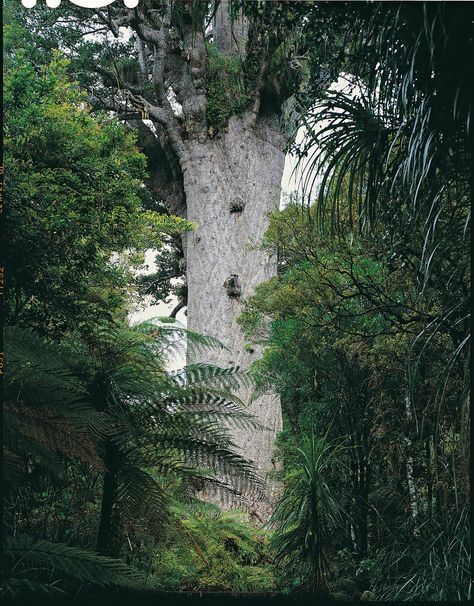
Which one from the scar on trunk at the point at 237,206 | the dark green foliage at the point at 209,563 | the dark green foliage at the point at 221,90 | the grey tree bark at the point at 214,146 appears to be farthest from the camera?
the dark green foliage at the point at 221,90

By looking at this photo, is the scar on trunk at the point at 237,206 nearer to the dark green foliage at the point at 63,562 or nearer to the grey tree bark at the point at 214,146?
the grey tree bark at the point at 214,146

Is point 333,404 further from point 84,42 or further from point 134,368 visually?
point 84,42

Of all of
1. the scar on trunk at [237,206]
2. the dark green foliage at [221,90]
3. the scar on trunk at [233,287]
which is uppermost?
the dark green foliage at [221,90]

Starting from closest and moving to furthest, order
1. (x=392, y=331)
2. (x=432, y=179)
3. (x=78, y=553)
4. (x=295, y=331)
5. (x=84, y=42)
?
1. (x=78, y=553)
2. (x=432, y=179)
3. (x=392, y=331)
4. (x=295, y=331)
5. (x=84, y=42)

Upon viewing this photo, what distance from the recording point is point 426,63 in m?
2.88

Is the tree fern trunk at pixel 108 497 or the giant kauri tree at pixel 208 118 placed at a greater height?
the giant kauri tree at pixel 208 118

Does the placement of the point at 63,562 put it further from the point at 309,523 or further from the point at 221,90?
the point at 221,90

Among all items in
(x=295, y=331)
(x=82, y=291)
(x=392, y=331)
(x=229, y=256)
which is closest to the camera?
(x=82, y=291)

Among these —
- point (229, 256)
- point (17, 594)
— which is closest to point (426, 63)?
point (17, 594)

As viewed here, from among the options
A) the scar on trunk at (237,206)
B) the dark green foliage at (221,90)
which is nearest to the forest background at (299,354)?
the scar on trunk at (237,206)

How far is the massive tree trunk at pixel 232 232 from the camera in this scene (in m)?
5.48

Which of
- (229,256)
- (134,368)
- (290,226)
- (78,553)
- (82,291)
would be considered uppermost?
(229,256)

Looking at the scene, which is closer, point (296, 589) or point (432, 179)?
point (432, 179)

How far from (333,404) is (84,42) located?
161 inches
